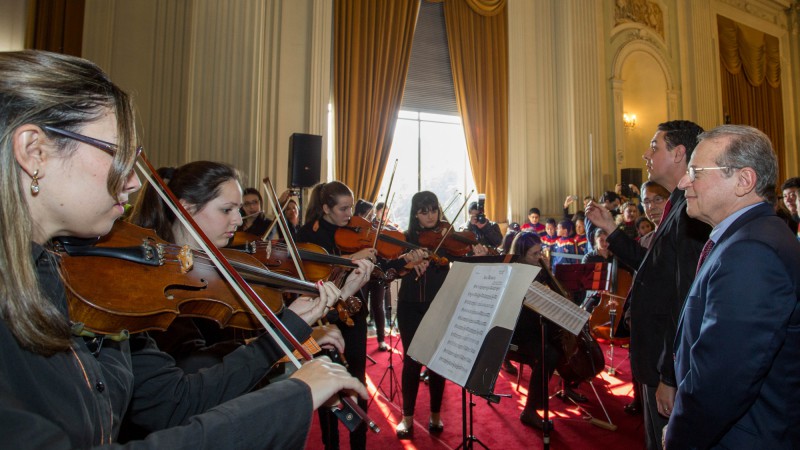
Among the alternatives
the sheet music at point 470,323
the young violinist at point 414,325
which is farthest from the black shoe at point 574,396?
the sheet music at point 470,323

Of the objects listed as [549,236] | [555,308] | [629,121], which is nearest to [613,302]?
[555,308]

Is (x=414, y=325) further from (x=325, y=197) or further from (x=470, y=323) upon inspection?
(x=470, y=323)

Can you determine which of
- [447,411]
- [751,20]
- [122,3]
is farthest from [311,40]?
[751,20]

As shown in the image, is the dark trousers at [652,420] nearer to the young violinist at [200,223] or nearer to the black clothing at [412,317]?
the black clothing at [412,317]

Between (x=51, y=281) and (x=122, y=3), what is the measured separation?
17.8 ft

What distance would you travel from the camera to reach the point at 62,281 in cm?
77

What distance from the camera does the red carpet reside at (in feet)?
9.50

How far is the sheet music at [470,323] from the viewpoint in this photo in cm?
161

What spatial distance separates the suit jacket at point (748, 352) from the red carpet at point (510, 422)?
1803 millimetres

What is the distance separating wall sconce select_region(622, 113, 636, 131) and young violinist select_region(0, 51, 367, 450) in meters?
10.1

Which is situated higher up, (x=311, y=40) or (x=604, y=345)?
(x=311, y=40)

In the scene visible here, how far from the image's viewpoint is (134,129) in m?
0.79

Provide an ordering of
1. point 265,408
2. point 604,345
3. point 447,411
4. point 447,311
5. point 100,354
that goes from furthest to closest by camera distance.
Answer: point 604,345
point 447,411
point 447,311
point 100,354
point 265,408

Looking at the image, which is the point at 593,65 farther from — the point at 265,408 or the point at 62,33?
the point at 265,408
